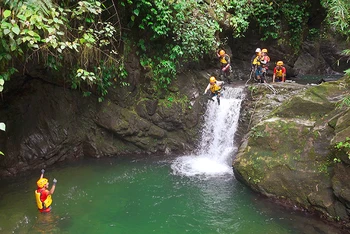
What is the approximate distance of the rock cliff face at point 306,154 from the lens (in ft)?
21.7

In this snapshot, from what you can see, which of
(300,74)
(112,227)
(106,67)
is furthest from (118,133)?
(300,74)

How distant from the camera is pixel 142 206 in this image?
7855mm

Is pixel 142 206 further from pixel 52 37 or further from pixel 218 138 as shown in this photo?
pixel 52 37

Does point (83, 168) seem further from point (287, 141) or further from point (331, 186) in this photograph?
point (331, 186)

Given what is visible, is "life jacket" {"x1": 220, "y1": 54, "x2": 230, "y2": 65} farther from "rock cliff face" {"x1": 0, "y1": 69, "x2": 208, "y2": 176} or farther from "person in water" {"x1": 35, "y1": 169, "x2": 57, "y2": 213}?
"person in water" {"x1": 35, "y1": 169, "x2": 57, "y2": 213}

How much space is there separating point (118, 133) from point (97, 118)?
87 cm

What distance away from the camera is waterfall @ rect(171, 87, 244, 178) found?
10.2 metres

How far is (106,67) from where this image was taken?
950 centimetres

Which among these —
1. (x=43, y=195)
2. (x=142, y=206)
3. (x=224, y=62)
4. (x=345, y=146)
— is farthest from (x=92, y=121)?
(x=345, y=146)

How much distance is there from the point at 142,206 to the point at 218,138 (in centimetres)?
411

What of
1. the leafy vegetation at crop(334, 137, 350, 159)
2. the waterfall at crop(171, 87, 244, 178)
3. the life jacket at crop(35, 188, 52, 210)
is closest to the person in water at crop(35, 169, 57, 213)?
the life jacket at crop(35, 188, 52, 210)

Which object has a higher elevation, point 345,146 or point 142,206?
point 345,146

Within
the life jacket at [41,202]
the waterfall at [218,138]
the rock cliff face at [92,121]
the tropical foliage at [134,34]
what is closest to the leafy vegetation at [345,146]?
the tropical foliage at [134,34]

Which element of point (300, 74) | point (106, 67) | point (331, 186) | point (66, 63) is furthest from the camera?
point (300, 74)
